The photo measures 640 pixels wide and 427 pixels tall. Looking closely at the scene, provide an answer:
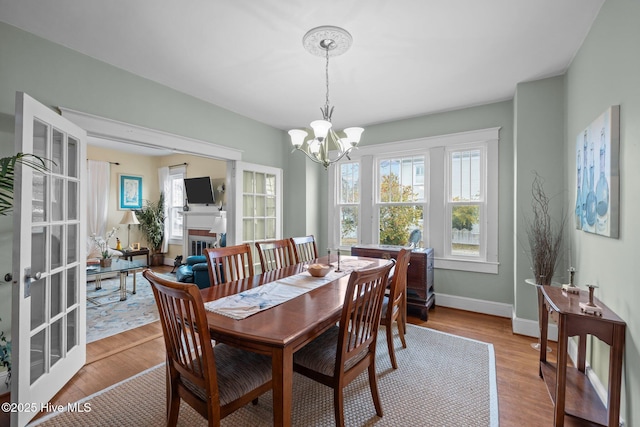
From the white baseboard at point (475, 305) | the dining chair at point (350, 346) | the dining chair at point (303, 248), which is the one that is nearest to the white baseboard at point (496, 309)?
the white baseboard at point (475, 305)

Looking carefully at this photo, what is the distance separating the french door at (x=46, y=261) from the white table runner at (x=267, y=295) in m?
1.11

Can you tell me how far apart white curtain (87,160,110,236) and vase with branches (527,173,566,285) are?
23.6 feet

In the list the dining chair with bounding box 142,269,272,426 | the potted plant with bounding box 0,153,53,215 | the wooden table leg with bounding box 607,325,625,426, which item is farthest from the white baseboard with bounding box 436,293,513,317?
the potted plant with bounding box 0,153,53,215

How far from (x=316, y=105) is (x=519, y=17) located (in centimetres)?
213

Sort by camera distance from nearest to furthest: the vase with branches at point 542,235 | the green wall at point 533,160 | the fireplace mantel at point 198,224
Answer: the vase with branches at point 542,235, the green wall at point 533,160, the fireplace mantel at point 198,224

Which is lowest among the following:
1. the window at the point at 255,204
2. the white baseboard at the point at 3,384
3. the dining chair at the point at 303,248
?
the white baseboard at the point at 3,384

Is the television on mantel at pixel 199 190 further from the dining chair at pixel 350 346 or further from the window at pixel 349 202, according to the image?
the dining chair at pixel 350 346

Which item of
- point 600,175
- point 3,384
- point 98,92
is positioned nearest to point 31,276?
point 3,384

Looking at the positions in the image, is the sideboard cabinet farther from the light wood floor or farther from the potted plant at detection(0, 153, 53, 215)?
the potted plant at detection(0, 153, 53, 215)

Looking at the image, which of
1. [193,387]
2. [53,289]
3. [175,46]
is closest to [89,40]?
[175,46]

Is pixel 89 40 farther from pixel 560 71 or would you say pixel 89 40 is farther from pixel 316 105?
pixel 560 71

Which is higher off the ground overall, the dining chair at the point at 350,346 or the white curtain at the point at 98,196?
the white curtain at the point at 98,196

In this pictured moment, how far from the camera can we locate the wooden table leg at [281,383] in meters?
1.27

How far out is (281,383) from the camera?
1.28m
